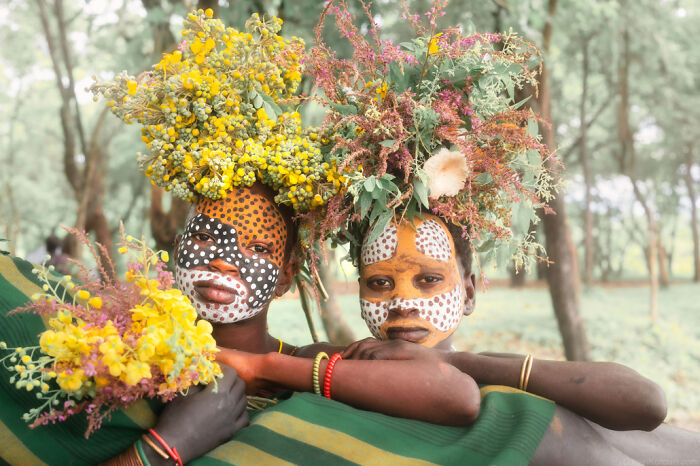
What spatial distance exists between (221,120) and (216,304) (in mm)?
934

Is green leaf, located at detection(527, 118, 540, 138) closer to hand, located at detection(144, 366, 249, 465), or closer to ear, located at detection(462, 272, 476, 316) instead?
ear, located at detection(462, 272, 476, 316)

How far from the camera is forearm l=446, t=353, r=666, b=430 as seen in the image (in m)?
2.62

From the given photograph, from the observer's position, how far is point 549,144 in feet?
16.6

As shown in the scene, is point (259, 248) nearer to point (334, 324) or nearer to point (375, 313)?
point (375, 313)

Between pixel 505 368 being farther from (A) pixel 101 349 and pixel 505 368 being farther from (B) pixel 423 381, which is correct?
(A) pixel 101 349

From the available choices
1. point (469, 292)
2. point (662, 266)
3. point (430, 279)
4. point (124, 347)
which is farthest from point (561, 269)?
point (662, 266)

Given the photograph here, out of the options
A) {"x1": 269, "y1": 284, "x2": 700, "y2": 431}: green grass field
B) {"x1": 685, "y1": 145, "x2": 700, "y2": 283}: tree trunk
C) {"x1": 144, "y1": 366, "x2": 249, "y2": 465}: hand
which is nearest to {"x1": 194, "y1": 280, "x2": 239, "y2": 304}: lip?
{"x1": 144, "y1": 366, "x2": 249, "y2": 465}: hand

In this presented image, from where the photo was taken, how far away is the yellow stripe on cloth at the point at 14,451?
7.62ft

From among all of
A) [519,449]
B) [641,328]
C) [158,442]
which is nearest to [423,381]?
[519,449]

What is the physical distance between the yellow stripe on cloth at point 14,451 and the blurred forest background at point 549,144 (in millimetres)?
1139

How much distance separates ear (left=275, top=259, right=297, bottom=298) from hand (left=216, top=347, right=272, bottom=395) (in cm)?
63

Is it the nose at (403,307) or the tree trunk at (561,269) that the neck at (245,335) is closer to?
the nose at (403,307)

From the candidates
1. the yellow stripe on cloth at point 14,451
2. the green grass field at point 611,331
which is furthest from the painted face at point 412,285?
the green grass field at point 611,331

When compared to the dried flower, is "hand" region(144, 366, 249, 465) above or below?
below
